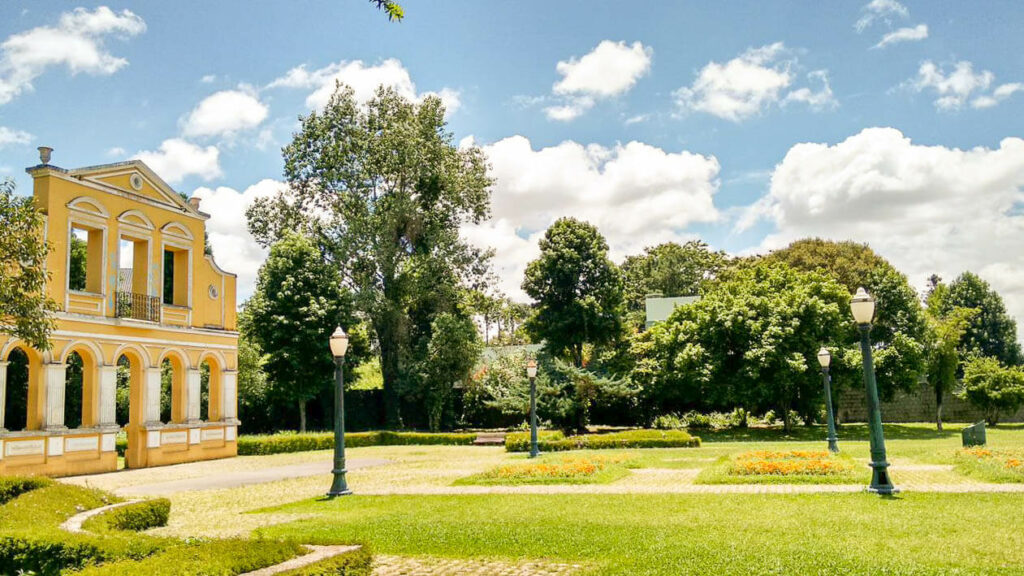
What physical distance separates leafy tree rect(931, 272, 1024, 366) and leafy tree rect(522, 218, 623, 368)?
33393 millimetres

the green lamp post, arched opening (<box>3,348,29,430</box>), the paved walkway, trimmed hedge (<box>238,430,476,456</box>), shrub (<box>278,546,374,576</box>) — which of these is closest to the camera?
shrub (<box>278,546,374,576</box>)

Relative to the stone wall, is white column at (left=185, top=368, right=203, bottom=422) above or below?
above

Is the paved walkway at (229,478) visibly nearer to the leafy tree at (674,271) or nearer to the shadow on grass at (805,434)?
the shadow on grass at (805,434)

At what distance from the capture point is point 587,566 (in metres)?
7.39

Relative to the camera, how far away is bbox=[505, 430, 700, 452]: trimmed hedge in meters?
25.7

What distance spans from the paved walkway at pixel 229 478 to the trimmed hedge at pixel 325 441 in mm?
5089

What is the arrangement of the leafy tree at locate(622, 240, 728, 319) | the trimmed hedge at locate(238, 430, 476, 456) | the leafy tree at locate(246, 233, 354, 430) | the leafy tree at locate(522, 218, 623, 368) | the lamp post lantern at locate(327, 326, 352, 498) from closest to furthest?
the lamp post lantern at locate(327, 326, 352, 498) → the trimmed hedge at locate(238, 430, 476, 456) → the leafy tree at locate(246, 233, 354, 430) → the leafy tree at locate(522, 218, 623, 368) → the leafy tree at locate(622, 240, 728, 319)

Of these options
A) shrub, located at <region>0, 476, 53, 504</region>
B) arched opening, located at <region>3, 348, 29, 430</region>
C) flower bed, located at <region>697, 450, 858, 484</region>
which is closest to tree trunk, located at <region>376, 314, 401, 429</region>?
arched opening, located at <region>3, 348, 29, 430</region>

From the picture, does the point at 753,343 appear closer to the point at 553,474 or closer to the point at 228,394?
the point at 553,474

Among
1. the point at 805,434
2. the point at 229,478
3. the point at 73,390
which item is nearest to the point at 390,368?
the point at 73,390

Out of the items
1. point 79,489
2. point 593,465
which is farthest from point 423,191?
point 79,489

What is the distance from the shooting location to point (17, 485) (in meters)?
11.6

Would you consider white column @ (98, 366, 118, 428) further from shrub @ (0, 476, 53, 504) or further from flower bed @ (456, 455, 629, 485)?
flower bed @ (456, 455, 629, 485)

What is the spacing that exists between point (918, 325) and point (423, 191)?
80.1 ft
